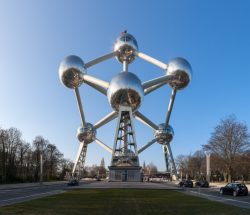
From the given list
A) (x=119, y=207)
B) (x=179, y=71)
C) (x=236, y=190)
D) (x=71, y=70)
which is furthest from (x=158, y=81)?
(x=119, y=207)

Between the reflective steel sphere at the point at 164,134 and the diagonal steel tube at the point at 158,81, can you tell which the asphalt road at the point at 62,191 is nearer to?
the diagonal steel tube at the point at 158,81

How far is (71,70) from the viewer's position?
49312 millimetres

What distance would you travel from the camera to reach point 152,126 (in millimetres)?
55688

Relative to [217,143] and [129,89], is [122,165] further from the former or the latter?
[217,143]

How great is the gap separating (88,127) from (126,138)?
7.28 m

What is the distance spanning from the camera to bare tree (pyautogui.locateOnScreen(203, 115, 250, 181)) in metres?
52.2

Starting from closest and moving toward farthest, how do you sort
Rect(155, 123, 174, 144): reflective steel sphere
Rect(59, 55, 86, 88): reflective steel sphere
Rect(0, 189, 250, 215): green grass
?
Rect(0, 189, 250, 215): green grass → Rect(59, 55, 86, 88): reflective steel sphere → Rect(155, 123, 174, 144): reflective steel sphere

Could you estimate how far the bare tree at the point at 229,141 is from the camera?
171 feet

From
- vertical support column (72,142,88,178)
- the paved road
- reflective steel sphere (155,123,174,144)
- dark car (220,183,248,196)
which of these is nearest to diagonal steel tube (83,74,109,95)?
reflective steel sphere (155,123,174,144)

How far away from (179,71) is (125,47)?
9.61 m

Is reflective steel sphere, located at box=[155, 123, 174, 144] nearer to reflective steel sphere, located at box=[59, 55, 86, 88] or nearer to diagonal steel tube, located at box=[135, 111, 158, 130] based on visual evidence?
diagonal steel tube, located at box=[135, 111, 158, 130]

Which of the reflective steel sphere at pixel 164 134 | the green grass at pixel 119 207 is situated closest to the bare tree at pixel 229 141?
the reflective steel sphere at pixel 164 134

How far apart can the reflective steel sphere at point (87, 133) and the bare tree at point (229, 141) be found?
61.1 feet

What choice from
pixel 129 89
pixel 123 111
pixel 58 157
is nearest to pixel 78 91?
pixel 123 111
